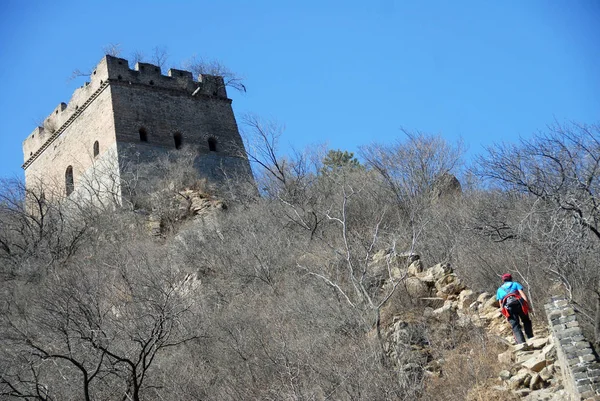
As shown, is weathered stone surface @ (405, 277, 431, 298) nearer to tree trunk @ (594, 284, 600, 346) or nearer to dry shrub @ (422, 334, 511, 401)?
dry shrub @ (422, 334, 511, 401)

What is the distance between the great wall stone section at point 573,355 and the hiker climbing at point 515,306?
1331mm

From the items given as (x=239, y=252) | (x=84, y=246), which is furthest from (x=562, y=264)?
(x=84, y=246)

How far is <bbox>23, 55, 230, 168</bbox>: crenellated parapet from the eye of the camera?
29375 millimetres

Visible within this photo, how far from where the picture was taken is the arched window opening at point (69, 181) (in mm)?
29656

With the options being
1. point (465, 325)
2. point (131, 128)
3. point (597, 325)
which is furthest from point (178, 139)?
point (597, 325)

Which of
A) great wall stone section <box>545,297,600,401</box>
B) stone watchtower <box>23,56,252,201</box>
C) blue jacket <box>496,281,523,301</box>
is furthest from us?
stone watchtower <box>23,56,252,201</box>

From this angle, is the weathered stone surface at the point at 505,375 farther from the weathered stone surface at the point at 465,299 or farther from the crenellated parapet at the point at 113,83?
the crenellated parapet at the point at 113,83

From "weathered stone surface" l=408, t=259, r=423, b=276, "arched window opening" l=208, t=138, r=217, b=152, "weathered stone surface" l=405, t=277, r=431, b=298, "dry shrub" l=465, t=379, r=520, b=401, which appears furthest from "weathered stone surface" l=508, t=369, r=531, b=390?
"arched window opening" l=208, t=138, r=217, b=152

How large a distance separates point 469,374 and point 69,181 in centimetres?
A: 2047

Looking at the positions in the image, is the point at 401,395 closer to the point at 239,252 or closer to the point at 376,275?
the point at 376,275

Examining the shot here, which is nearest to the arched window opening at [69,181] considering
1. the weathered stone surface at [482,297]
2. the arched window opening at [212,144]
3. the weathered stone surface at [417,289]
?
the arched window opening at [212,144]

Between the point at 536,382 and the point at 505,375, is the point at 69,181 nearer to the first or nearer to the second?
the point at 505,375

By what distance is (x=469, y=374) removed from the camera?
42.1 feet

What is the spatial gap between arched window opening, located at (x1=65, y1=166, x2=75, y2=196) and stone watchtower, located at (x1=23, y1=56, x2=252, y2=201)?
1.4 inches
